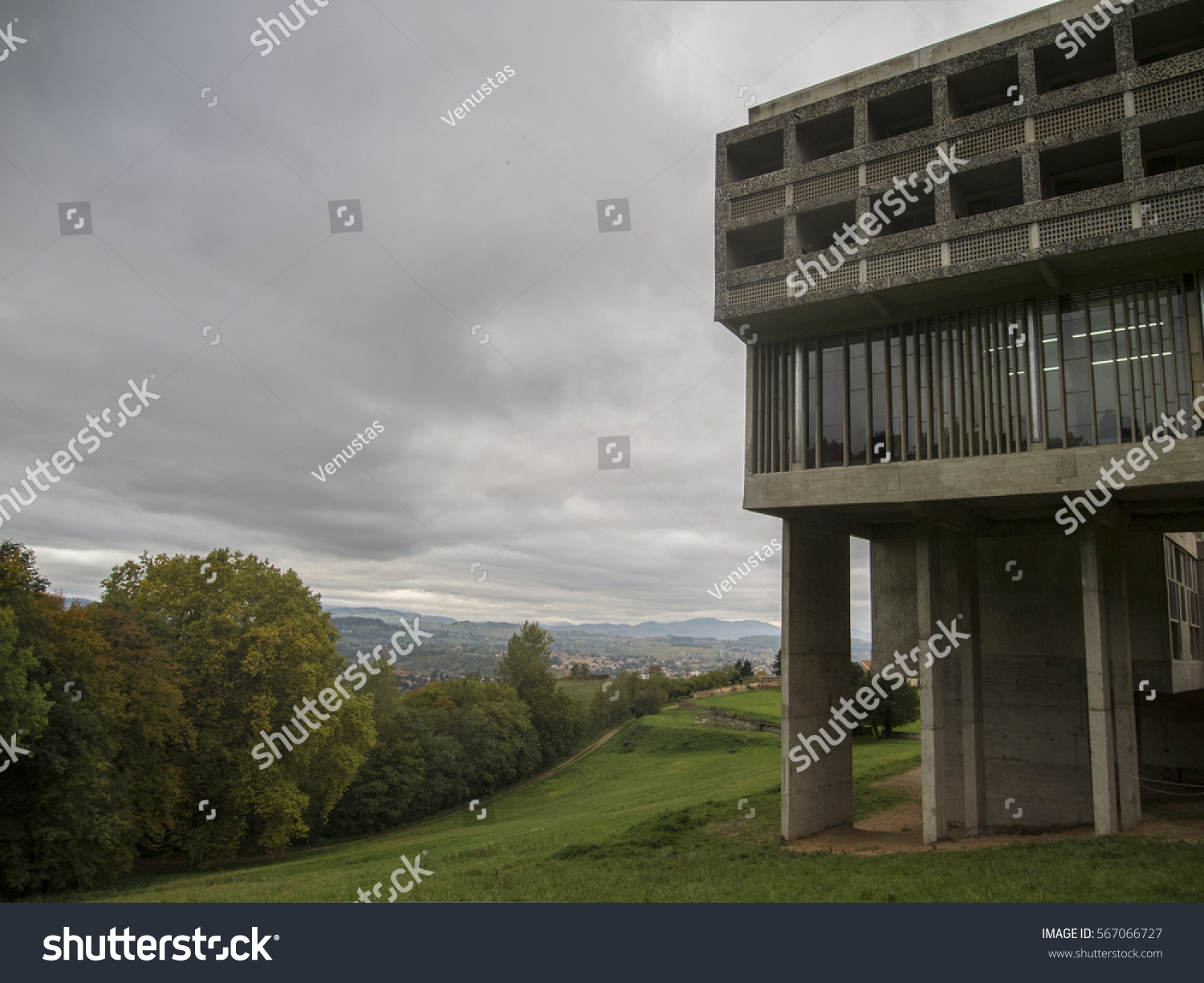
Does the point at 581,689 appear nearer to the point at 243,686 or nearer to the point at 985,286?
the point at 243,686

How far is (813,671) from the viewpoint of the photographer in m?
22.9

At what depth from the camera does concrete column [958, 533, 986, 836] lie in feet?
70.1

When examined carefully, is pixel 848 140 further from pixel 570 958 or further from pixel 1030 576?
pixel 570 958

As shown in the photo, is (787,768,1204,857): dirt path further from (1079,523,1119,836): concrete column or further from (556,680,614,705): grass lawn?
(556,680,614,705): grass lawn

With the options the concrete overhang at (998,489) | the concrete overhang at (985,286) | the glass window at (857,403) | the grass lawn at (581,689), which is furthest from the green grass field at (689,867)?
the grass lawn at (581,689)

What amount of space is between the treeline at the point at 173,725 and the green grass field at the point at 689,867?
79.8 inches

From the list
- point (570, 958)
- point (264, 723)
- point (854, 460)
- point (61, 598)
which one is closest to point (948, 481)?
point (854, 460)

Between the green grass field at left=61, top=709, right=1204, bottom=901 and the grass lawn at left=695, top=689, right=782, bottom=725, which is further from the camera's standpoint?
the grass lawn at left=695, top=689, right=782, bottom=725

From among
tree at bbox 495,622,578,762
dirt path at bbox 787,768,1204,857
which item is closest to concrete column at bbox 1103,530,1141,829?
dirt path at bbox 787,768,1204,857

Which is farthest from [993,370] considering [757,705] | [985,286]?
[757,705]

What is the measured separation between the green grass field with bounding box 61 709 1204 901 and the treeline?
6.65 ft

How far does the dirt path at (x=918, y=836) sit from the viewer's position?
18.6 metres

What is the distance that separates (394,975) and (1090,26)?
25.1m

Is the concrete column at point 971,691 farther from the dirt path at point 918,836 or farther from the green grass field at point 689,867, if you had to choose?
the green grass field at point 689,867
